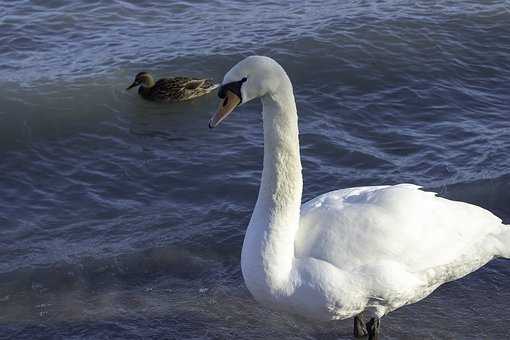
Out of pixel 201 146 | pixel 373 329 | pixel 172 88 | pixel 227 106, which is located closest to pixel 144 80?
pixel 172 88

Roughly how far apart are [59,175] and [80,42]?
4.03m

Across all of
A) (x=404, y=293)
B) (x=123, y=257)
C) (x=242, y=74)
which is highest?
(x=242, y=74)

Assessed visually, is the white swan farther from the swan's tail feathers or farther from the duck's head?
the duck's head

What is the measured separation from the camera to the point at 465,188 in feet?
30.6

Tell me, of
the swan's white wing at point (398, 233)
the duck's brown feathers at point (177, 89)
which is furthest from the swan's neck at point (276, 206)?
the duck's brown feathers at point (177, 89)

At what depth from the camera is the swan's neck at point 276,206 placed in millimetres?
5773

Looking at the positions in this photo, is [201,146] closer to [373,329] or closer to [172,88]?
[172,88]

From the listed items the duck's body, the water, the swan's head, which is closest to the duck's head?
the duck's body

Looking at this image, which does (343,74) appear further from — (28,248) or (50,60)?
(28,248)

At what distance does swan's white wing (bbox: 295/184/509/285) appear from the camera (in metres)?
5.90

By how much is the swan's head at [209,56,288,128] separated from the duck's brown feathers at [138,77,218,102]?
6.63 metres

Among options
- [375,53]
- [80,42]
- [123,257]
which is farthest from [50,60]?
[123,257]

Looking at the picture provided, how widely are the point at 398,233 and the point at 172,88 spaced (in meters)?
6.75

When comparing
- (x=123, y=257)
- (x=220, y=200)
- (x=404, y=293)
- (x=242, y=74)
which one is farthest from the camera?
(x=220, y=200)
